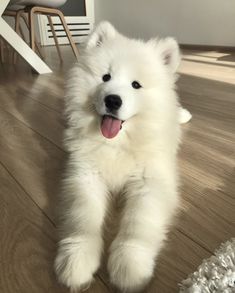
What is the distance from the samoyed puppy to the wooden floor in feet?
0.19

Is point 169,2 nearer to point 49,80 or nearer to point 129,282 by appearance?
point 49,80

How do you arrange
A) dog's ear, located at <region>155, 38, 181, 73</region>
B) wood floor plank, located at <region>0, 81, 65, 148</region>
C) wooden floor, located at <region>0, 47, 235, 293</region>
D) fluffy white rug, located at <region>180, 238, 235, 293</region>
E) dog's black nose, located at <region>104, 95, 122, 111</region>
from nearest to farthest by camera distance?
fluffy white rug, located at <region>180, 238, 235, 293</region> → wooden floor, located at <region>0, 47, 235, 293</region> → dog's black nose, located at <region>104, 95, 122, 111</region> → dog's ear, located at <region>155, 38, 181, 73</region> → wood floor plank, located at <region>0, 81, 65, 148</region>

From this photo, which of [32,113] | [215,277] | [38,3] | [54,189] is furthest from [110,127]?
[38,3]

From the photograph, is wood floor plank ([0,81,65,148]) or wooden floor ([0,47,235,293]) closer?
wooden floor ([0,47,235,293])

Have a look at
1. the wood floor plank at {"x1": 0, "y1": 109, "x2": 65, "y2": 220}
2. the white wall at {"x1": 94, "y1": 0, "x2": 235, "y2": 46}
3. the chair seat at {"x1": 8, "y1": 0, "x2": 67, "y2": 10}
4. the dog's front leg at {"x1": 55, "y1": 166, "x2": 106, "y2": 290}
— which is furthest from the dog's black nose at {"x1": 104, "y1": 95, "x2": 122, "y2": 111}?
the white wall at {"x1": 94, "y1": 0, "x2": 235, "y2": 46}

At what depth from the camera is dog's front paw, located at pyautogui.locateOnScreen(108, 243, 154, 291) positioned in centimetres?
63

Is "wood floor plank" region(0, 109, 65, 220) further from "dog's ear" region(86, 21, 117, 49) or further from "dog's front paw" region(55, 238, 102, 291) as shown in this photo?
"dog's ear" region(86, 21, 117, 49)

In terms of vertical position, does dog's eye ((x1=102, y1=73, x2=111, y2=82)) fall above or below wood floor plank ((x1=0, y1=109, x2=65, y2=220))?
above

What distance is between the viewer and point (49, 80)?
2660 mm

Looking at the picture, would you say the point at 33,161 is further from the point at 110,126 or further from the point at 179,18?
the point at 179,18

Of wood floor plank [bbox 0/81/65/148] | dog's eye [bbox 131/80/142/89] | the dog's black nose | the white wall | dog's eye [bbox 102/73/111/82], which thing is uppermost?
dog's eye [bbox 102/73/111/82]

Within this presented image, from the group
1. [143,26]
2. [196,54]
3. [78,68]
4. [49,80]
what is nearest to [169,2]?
[143,26]

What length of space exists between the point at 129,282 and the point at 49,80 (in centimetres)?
224

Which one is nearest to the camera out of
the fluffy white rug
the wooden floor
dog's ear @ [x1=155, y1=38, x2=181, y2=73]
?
the fluffy white rug
